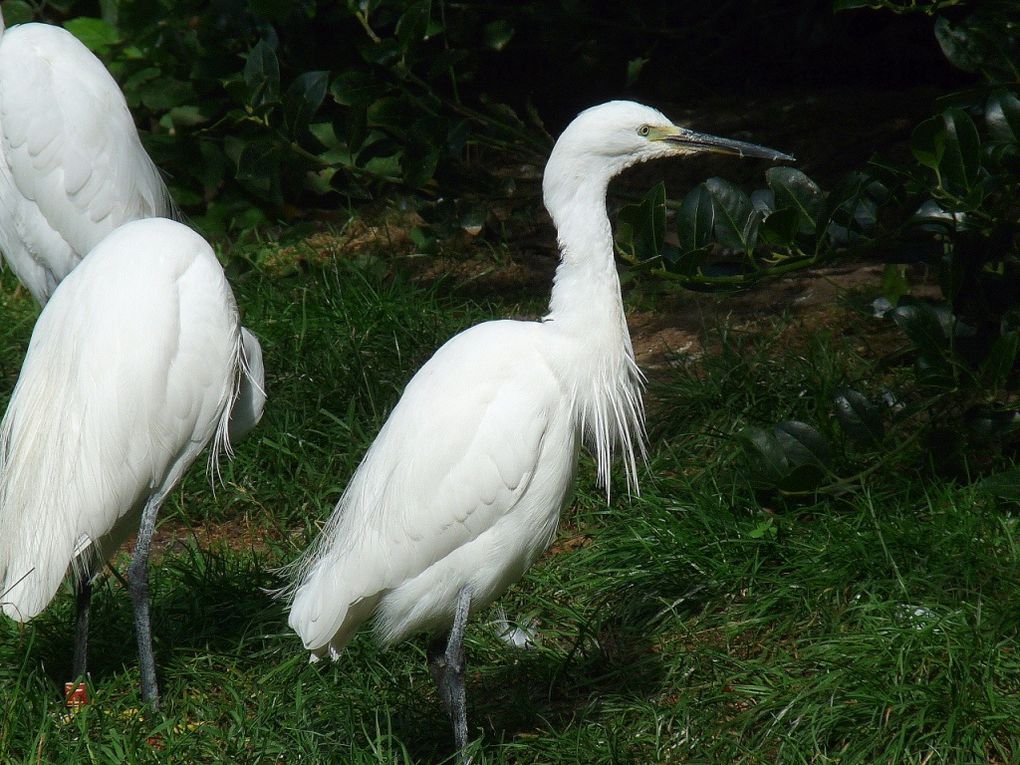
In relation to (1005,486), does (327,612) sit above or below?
below

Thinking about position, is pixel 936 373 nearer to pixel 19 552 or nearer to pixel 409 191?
pixel 19 552

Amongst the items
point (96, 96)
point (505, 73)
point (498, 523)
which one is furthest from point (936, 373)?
point (505, 73)

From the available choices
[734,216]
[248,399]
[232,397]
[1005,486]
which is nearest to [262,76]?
[248,399]

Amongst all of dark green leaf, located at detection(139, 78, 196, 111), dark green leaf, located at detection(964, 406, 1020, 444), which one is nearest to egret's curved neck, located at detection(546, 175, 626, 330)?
dark green leaf, located at detection(964, 406, 1020, 444)

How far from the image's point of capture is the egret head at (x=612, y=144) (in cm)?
286

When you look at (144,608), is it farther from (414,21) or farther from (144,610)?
(414,21)

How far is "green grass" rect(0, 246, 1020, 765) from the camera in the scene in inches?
117

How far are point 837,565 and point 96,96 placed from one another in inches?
125

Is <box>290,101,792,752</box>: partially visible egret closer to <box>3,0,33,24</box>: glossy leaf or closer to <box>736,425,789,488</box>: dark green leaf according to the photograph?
<box>736,425,789,488</box>: dark green leaf

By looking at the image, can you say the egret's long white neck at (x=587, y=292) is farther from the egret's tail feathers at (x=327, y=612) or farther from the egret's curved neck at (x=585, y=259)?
the egret's tail feathers at (x=327, y=612)

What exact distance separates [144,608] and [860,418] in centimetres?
220

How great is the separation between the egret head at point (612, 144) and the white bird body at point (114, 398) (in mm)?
1125

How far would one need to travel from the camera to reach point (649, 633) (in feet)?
11.5

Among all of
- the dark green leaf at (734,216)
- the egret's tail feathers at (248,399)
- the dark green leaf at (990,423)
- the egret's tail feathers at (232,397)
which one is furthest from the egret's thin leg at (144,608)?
the dark green leaf at (990,423)
